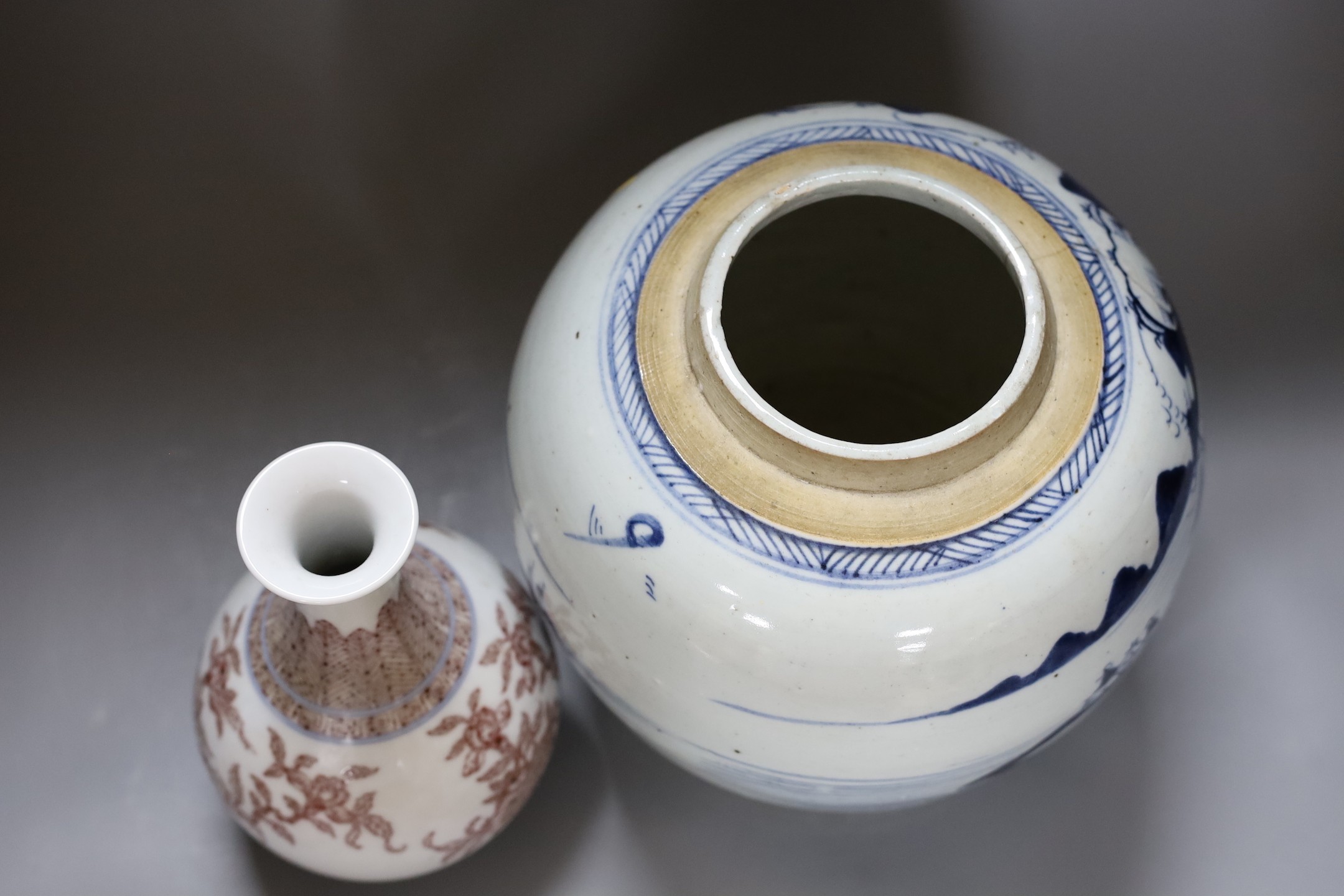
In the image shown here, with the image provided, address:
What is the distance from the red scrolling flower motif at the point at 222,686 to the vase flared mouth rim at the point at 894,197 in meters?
0.34

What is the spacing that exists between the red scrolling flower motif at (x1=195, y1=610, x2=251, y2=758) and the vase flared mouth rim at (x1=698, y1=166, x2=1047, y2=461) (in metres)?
0.34

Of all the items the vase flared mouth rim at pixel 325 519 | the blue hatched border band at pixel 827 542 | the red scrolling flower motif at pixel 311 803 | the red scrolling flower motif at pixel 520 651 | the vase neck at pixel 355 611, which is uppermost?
the blue hatched border band at pixel 827 542

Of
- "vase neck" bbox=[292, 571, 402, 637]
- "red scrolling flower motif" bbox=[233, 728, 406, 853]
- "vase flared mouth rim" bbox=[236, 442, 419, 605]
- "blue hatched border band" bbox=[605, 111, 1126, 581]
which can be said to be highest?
"blue hatched border band" bbox=[605, 111, 1126, 581]

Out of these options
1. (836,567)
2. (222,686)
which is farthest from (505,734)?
(836,567)

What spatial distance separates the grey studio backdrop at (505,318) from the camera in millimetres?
917

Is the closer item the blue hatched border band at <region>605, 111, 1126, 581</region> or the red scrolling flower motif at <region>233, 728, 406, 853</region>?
the blue hatched border band at <region>605, 111, 1126, 581</region>

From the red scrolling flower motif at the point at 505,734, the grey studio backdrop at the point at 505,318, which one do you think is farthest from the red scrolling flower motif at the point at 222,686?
the grey studio backdrop at the point at 505,318

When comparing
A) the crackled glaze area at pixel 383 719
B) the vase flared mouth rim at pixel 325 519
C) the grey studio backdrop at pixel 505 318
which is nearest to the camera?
the vase flared mouth rim at pixel 325 519

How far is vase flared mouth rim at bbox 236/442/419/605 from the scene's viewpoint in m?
0.56

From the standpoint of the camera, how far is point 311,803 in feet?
2.30

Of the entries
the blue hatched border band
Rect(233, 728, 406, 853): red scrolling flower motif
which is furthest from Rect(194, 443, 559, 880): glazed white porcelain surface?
the blue hatched border band

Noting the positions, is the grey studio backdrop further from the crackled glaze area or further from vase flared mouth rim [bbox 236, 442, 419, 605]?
vase flared mouth rim [bbox 236, 442, 419, 605]

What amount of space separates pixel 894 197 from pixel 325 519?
326 millimetres

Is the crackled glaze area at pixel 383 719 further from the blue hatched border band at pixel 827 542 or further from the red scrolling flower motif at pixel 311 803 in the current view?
the blue hatched border band at pixel 827 542
